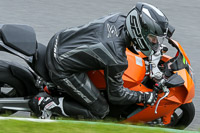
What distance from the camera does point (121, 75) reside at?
15.2 feet

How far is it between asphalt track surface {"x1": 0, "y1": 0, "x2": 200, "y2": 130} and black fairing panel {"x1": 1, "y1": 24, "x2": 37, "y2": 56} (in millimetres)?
2629

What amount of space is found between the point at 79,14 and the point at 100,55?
13.8 ft

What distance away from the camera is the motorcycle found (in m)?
4.80

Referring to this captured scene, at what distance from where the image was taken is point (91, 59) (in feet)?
15.1

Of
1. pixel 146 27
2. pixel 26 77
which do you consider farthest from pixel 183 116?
pixel 26 77

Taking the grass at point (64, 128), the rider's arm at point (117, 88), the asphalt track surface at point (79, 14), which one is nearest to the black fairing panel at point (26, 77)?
the rider's arm at point (117, 88)

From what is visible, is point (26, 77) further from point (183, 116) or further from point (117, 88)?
point (183, 116)

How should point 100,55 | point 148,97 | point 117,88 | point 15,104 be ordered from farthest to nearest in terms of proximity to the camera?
point 15,104
point 148,97
point 117,88
point 100,55

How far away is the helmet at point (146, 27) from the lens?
444 cm

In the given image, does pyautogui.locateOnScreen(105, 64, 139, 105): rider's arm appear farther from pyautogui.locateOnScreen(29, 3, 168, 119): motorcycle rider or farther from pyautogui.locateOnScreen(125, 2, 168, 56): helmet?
pyautogui.locateOnScreen(125, 2, 168, 56): helmet

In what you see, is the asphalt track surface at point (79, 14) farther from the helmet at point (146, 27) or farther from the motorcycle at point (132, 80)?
the helmet at point (146, 27)

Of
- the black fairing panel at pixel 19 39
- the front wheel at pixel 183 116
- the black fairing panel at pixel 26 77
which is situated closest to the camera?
the black fairing panel at pixel 19 39

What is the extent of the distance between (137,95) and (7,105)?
5.01 ft

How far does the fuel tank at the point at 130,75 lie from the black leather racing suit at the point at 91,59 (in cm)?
11
